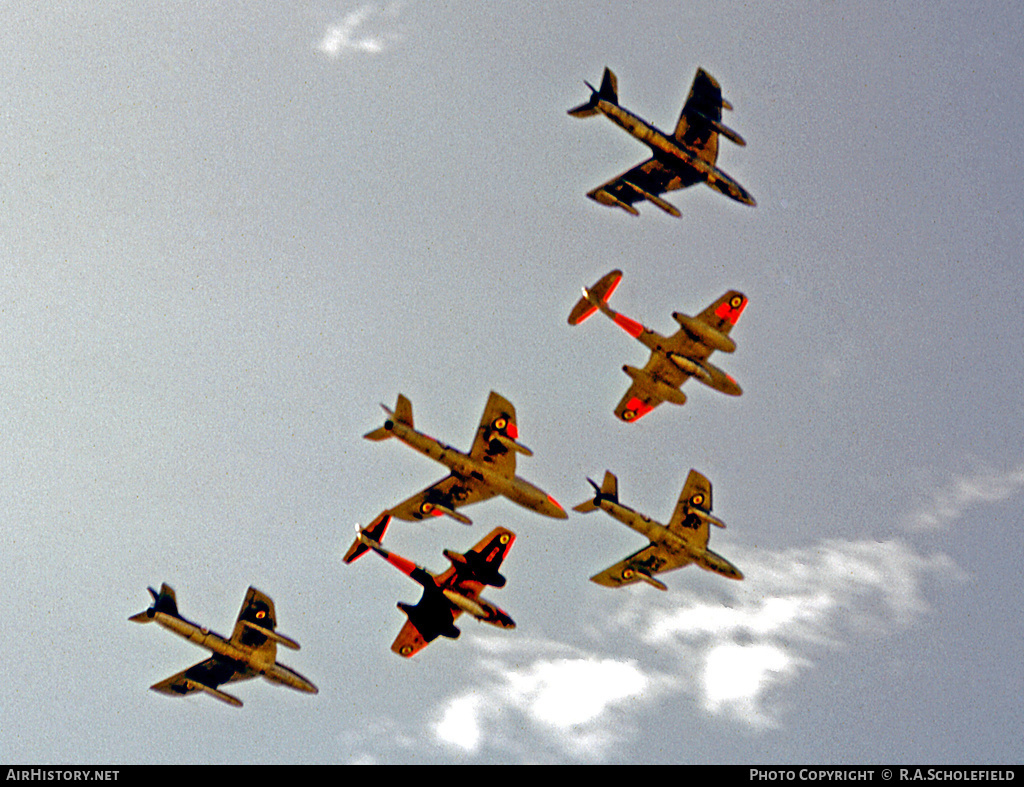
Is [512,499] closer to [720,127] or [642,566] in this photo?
[642,566]

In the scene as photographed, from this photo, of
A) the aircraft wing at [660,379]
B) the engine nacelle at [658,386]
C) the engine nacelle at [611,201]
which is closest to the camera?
the aircraft wing at [660,379]

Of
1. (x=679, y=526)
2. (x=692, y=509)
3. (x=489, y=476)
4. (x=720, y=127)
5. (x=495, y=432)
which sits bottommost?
(x=679, y=526)

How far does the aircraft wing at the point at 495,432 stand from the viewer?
211ft

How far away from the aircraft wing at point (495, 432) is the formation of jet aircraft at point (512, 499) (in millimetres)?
72

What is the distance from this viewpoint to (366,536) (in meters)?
65.2

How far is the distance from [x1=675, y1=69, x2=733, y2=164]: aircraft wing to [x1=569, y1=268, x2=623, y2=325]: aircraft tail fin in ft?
40.9

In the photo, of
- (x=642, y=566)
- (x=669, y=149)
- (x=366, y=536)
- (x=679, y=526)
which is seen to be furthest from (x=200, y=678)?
(x=669, y=149)

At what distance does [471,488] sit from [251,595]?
1766cm

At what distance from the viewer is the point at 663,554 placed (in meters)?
67.6

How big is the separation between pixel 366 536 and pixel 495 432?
12.1 metres

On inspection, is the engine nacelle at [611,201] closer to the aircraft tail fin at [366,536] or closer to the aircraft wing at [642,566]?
the aircraft wing at [642,566]

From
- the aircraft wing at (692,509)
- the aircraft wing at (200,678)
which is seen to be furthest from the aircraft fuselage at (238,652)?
the aircraft wing at (692,509)
